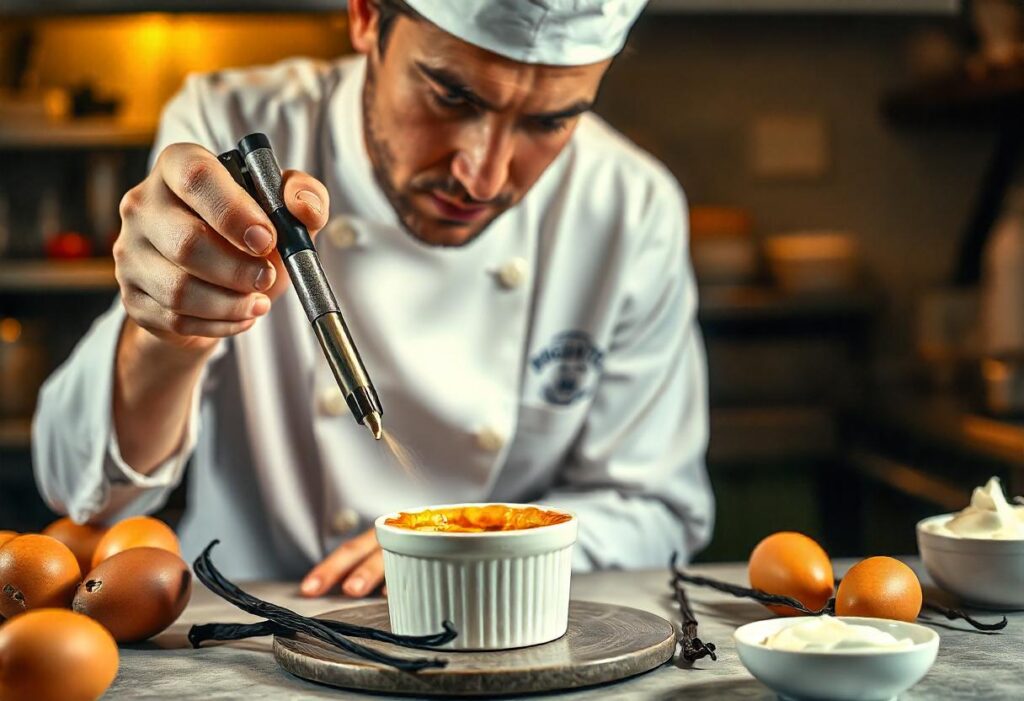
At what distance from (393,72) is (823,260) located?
226cm

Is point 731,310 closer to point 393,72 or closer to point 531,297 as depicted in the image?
point 531,297

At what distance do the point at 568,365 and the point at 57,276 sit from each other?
2045mm

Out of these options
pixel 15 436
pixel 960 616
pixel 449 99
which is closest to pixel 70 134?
pixel 15 436

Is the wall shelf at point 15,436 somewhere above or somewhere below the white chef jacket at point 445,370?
below

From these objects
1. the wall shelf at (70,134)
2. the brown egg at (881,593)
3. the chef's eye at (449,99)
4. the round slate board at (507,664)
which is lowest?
the round slate board at (507,664)

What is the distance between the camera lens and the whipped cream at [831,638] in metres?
0.85

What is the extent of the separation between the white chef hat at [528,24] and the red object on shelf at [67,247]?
2268 mm

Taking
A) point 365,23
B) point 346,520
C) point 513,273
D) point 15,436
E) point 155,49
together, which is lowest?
point 15,436

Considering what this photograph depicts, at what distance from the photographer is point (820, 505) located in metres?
3.41

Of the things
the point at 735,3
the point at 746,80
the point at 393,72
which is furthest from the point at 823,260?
the point at 393,72

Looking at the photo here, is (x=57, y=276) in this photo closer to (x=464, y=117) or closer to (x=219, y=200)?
(x=464, y=117)

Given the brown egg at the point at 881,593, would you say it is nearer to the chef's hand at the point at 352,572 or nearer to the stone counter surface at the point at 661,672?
the stone counter surface at the point at 661,672

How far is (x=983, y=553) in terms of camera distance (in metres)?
1.10

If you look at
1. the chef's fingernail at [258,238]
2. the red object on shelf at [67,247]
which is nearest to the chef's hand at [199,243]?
the chef's fingernail at [258,238]
